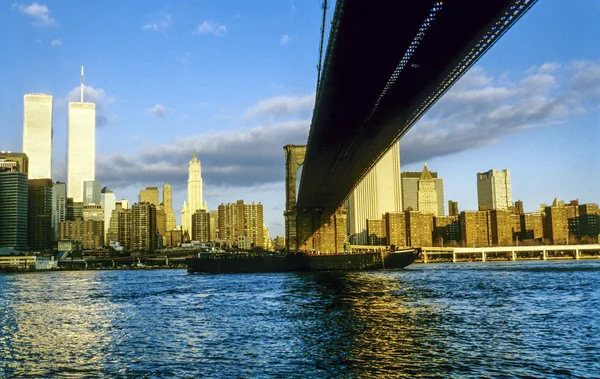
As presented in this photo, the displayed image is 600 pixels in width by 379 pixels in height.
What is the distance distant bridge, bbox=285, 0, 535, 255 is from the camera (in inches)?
792

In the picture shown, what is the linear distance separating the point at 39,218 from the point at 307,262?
143m

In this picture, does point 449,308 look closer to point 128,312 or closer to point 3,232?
point 128,312

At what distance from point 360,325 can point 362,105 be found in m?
15.0

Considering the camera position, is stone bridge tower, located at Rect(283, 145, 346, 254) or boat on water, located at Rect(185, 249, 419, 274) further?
stone bridge tower, located at Rect(283, 145, 346, 254)

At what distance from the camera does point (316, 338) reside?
18.0m

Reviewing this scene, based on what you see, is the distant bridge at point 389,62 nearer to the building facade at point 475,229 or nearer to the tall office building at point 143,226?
the building facade at point 475,229

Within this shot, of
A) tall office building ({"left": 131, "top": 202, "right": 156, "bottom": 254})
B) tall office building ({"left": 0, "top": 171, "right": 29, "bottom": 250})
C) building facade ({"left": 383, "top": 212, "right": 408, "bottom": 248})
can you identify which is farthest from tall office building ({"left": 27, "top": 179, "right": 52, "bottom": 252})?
building facade ({"left": 383, "top": 212, "right": 408, "bottom": 248})

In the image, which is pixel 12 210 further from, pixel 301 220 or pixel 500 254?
pixel 500 254

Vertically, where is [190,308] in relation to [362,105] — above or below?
below

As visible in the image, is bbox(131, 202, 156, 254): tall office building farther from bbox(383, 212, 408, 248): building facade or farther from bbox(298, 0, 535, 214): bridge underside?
bbox(298, 0, 535, 214): bridge underside

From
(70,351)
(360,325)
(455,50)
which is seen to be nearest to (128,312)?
(70,351)

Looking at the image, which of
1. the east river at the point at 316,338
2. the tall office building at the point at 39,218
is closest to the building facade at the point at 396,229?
the tall office building at the point at 39,218

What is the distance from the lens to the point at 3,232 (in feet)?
582

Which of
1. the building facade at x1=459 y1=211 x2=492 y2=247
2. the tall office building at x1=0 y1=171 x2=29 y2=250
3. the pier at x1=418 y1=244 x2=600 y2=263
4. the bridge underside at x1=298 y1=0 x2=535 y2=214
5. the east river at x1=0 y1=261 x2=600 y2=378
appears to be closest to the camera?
the east river at x1=0 y1=261 x2=600 y2=378
